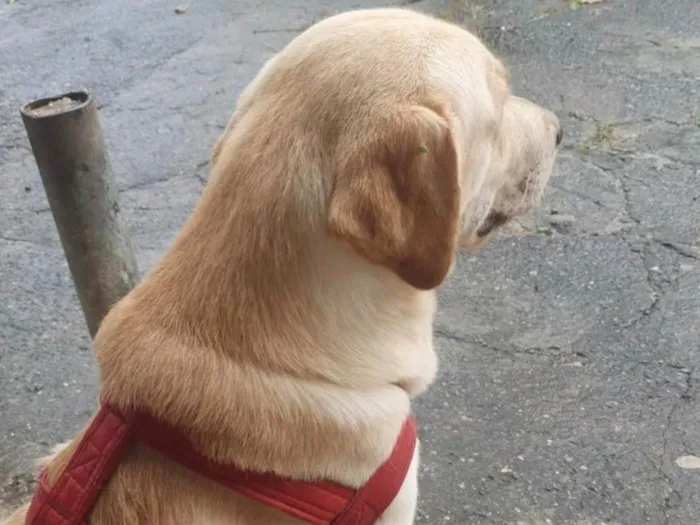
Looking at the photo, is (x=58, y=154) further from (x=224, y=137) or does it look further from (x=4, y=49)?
(x=4, y=49)

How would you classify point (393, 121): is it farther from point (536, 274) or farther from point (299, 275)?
point (536, 274)

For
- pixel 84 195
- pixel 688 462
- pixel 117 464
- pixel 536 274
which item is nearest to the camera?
pixel 117 464

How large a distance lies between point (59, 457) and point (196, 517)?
40 centimetres

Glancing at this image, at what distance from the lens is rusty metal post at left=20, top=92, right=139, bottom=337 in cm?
260

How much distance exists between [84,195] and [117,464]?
117 cm

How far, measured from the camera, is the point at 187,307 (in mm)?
1834

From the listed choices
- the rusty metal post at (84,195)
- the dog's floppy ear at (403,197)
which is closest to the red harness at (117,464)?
the dog's floppy ear at (403,197)

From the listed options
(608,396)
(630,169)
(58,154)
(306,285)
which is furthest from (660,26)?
(306,285)

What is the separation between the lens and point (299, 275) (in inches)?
70.9

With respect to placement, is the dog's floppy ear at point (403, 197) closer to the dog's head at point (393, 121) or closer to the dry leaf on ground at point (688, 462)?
the dog's head at point (393, 121)

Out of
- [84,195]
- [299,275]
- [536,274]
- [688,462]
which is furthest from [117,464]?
[536,274]

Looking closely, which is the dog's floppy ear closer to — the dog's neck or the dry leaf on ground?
the dog's neck

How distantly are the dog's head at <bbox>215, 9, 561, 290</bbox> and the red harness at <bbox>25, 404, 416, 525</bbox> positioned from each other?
1.67 ft

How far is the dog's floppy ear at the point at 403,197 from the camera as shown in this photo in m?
1.68
